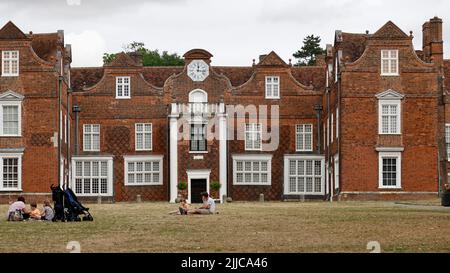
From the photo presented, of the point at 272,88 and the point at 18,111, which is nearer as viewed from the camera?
the point at 18,111

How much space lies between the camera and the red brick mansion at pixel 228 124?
57.2 meters

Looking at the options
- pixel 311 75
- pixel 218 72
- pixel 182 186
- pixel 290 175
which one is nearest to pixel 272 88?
pixel 218 72

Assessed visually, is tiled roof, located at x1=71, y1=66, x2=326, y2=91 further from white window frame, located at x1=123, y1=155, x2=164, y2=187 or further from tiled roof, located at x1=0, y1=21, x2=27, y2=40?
tiled roof, located at x1=0, y1=21, x2=27, y2=40

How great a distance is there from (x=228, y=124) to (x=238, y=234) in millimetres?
40027

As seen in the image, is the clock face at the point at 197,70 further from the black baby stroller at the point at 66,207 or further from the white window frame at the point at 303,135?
the black baby stroller at the point at 66,207

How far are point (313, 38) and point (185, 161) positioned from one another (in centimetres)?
5274

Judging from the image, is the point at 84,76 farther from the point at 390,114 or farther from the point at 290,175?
the point at 390,114

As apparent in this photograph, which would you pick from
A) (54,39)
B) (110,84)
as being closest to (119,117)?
(110,84)

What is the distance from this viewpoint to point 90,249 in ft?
65.3

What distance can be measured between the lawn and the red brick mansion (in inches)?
984

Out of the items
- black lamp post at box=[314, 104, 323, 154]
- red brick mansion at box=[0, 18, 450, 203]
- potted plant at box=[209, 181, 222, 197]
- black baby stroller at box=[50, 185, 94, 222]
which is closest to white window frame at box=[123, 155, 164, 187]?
red brick mansion at box=[0, 18, 450, 203]

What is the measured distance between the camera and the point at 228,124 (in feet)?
210
